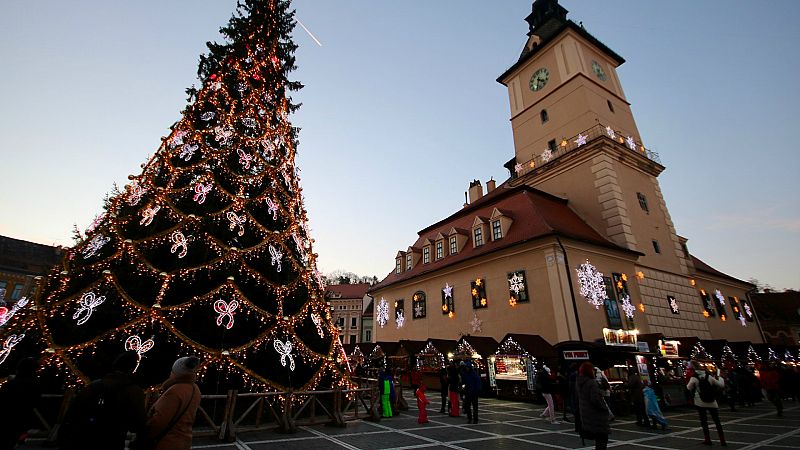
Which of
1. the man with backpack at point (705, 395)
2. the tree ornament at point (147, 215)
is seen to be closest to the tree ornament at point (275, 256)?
the tree ornament at point (147, 215)

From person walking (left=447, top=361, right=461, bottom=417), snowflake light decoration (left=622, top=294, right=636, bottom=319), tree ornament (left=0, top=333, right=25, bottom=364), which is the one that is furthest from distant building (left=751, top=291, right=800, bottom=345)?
tree ornament (left=0, top=333, right=25, bottom=364)

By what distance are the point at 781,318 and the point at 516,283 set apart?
4737cm

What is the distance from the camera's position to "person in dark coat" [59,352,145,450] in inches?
125

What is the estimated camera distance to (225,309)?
8461mm

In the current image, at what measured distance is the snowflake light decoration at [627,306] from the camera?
786 inches

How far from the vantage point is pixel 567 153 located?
25.9 meters

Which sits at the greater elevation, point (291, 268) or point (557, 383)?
point (291, 268)

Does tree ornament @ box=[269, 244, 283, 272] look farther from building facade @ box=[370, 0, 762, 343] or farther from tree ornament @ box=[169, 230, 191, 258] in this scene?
building facade @ box=[370, 0, 762, 343]

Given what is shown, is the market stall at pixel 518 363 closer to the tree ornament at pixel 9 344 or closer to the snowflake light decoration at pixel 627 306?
the snowflake light decoration at pixel 627 306

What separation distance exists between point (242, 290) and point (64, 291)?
3.68 metres

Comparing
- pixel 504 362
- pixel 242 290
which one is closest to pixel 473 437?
pixel 242 290

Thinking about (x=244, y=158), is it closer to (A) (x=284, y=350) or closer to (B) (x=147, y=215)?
(B) (x=147, y=215)

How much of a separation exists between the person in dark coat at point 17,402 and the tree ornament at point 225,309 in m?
3.83

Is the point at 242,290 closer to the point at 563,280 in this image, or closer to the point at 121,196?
the point at 121,196
